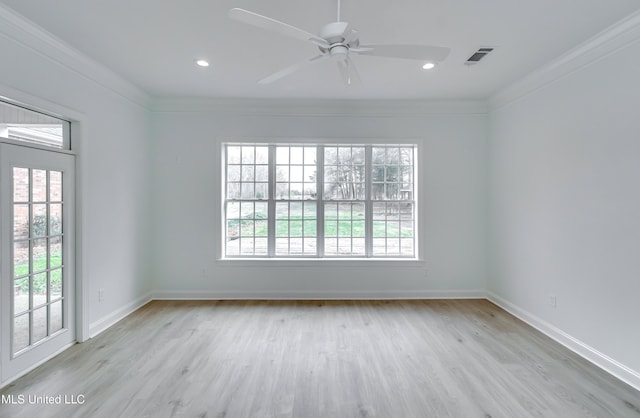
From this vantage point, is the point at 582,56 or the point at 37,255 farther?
the point at 582,56

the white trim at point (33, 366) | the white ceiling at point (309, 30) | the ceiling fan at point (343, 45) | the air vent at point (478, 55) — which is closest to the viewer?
the ceiling fan at point (343, 45)

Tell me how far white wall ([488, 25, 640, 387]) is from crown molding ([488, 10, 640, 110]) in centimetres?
1

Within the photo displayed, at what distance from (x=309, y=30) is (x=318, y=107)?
184cm

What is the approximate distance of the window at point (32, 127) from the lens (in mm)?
2332

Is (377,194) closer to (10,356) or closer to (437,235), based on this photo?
(437,235)

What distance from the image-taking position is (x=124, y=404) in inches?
81.8

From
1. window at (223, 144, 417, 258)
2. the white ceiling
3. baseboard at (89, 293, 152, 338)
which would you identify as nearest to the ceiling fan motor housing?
the white ceiling

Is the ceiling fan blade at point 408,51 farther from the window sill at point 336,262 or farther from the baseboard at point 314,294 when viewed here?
the baseboard at point 314,294

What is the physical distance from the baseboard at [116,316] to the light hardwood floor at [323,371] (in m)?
0.09

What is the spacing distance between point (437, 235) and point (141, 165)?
170 inches

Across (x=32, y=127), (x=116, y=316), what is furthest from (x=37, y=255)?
(x=116, y=316)

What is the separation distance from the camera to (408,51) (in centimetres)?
184

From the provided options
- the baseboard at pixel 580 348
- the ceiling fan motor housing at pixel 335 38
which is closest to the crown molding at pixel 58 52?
the ceiling fan motor housing at pixel 335 38

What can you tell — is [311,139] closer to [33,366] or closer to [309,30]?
[309,30]
